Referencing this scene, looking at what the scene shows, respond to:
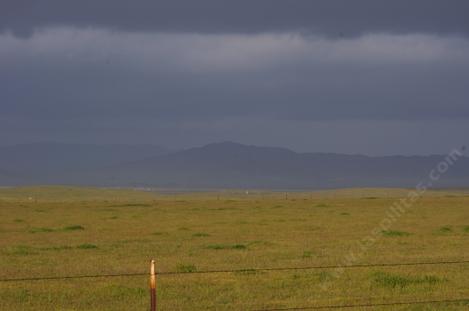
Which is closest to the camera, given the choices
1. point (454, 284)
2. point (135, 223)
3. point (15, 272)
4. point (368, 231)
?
point (454, 284)

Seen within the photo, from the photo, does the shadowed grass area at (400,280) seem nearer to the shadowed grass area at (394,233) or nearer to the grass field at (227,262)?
the grass field at (227,262)

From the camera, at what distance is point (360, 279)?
2062cm

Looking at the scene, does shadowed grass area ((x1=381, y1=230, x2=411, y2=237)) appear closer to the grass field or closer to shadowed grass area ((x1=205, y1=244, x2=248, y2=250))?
the grass field

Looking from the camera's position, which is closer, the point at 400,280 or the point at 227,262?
the point at 400,280

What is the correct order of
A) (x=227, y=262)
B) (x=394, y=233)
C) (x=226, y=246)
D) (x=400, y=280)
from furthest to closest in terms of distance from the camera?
1. (x=394, y=233)
2. (x=226, y=246)
3. (x=227, y=262)
4. (x=400, y=280)

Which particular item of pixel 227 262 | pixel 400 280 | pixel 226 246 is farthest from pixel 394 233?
pixel 400 280

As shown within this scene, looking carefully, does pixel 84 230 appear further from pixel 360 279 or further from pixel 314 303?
pixel 314 303

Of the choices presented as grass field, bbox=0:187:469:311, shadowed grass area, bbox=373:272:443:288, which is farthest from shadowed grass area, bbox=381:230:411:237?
shadowed grass area, bbox=373:272:443:288

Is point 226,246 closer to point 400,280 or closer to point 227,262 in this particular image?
point 227,262

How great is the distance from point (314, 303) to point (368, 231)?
22.6 meters

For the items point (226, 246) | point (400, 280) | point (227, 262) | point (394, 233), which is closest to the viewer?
point (400, 280)

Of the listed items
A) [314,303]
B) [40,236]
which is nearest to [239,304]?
[314,303]

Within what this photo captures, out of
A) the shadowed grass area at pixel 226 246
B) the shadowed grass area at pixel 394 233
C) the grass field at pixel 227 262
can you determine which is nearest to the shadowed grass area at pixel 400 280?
the grass field at pixel 227 262

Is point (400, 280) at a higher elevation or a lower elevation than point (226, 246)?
lower
